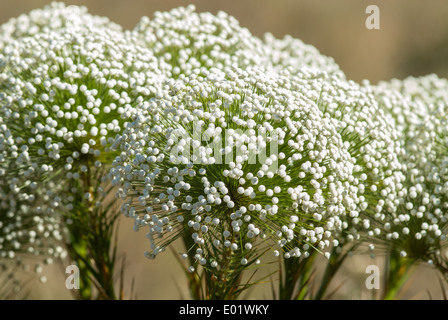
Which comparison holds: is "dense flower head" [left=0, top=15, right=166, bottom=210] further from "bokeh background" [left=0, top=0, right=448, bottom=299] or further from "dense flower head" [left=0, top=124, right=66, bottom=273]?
"bokeh background" [left=0, top=0, right=448, bottom=299]

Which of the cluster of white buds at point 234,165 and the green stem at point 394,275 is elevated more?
the cluster of white buds at point 234,165

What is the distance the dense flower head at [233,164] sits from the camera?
2.36m

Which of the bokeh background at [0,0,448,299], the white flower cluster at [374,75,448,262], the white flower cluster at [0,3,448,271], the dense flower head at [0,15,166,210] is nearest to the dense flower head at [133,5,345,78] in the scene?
the white flower cluster at [0,3,448,271]

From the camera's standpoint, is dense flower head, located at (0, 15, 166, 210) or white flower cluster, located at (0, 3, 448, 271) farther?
dense flower head, located at (0, 15, 166, 210)

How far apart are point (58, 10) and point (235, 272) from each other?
2780mm

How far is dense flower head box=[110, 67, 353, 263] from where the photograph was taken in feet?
7.74

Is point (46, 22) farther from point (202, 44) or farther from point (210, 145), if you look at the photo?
point (210, 145)

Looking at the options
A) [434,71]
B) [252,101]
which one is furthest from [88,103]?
[434,71]

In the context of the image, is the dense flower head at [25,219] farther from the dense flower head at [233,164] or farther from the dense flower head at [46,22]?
the dense flower head at [46,22]

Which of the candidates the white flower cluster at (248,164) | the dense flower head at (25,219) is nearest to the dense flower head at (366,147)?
the white flower cluster at (248,164)

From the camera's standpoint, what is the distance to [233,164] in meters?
2.31

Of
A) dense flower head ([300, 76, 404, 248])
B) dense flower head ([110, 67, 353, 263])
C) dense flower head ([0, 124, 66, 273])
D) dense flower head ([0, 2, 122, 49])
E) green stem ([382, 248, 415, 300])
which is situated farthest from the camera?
dense flower head ([0, 2, 122, 49])

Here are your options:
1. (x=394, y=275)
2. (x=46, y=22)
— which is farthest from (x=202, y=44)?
(x=394, y=275)

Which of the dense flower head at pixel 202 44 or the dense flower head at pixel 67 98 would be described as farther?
the dense flower head at pixel 202 44
